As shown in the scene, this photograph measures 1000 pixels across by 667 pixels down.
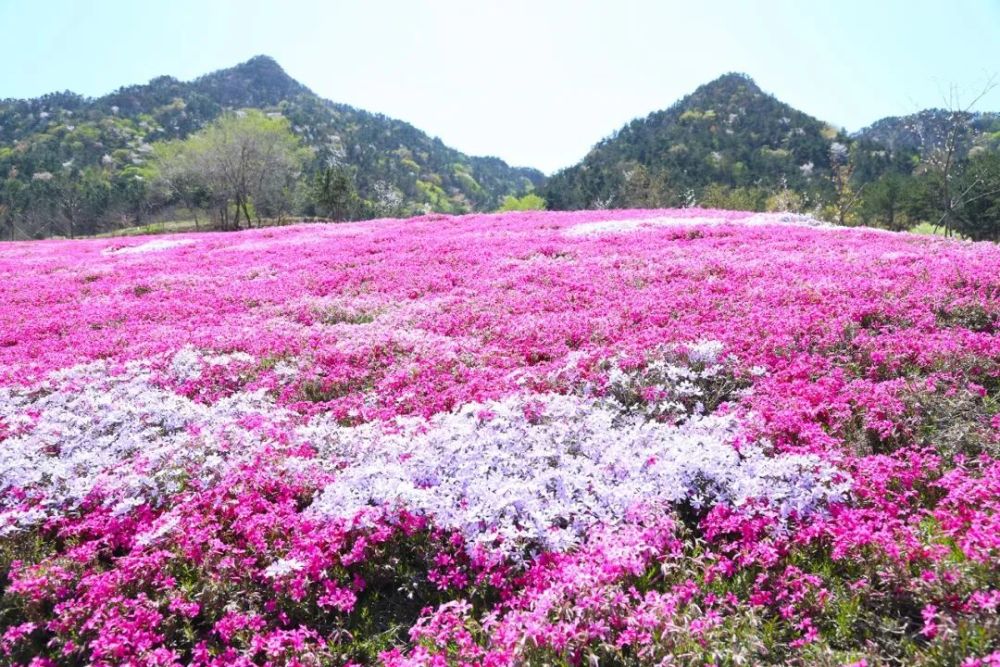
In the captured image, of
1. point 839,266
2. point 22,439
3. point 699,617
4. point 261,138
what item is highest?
point 261,138

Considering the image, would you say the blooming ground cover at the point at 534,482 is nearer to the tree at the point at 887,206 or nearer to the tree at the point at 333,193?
the tree at the point at 333,193

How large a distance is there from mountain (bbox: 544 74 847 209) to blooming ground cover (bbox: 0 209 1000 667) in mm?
81449

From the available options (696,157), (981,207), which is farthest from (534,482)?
(696,157)

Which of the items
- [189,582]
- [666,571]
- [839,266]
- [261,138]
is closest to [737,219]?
[839,266]

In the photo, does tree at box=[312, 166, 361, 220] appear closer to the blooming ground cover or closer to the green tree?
the blooming ground cover

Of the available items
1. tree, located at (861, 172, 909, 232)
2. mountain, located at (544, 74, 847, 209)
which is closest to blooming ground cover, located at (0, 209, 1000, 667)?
mountain, located at (544, 74, 847, 209)

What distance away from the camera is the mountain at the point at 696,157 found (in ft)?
379

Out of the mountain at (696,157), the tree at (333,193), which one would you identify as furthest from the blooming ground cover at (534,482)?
the mountain at (696,157)

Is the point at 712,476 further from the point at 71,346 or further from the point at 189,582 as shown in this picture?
the point at 71,346

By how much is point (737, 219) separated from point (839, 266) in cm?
1110

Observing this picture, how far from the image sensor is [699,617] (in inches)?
188

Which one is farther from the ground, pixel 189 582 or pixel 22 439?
pixel 22 439

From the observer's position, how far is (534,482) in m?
6.50

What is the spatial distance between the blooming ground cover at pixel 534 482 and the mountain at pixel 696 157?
3207 inches
